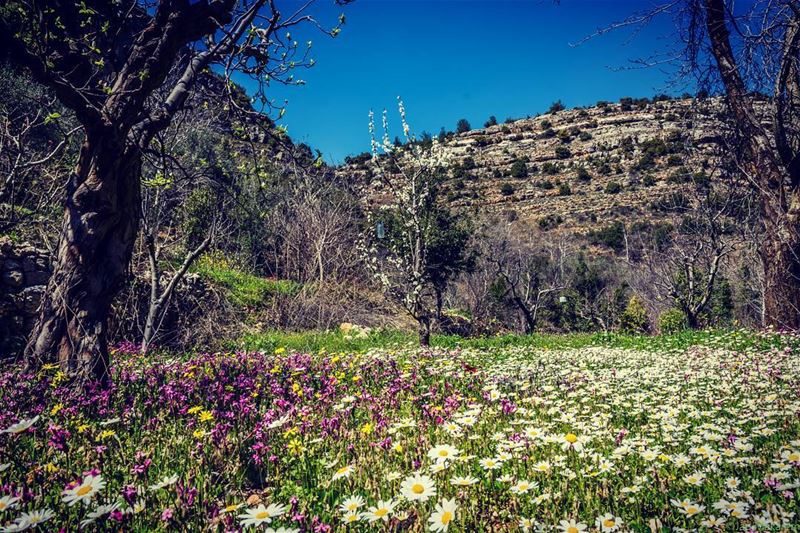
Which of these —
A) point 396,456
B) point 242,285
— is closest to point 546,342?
point 396,456

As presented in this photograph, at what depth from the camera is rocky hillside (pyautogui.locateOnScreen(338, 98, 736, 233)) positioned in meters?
50.4

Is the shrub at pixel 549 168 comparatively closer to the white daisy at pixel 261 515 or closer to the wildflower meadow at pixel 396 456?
the wildflower meadow at pixel 396 456

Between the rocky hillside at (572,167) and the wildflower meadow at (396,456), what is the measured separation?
34.4 m

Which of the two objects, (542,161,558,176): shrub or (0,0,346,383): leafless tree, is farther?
(542,161,558,176): shrub

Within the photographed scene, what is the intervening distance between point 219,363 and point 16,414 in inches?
112

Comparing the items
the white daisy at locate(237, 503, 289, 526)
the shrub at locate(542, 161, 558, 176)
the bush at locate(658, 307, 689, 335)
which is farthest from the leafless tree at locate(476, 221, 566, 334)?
the shrub at locate(542, 161, 558, 176)

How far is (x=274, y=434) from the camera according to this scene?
3.52 metres

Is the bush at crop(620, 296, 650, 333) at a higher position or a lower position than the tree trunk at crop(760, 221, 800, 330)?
lower

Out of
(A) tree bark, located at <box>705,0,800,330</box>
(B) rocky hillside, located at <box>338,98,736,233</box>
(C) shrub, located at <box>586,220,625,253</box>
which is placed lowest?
(A) tree bark, located at <box>705,0,800,330</box>

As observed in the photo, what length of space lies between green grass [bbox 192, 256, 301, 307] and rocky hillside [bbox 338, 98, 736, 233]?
21.1 m

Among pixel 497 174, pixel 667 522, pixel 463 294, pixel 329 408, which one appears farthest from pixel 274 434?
pixel 497 174

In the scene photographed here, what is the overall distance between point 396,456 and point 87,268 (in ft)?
14.1

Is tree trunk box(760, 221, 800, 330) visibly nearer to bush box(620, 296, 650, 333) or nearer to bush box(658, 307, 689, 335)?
bush box(658, 307, 689, 335)

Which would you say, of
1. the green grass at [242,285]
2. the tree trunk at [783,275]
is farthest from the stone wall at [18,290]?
the tree trunk at [783,275]
